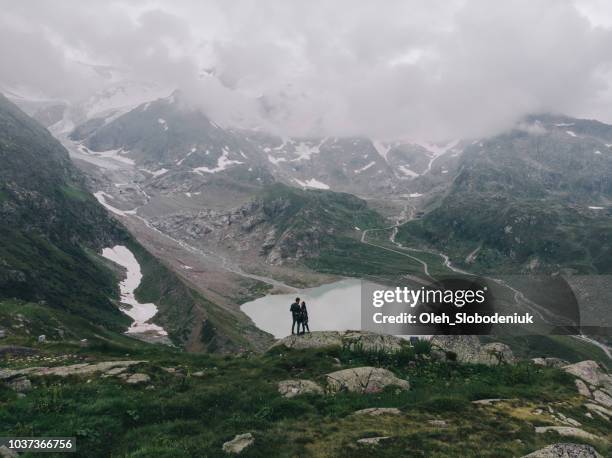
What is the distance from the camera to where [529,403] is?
76.6ft

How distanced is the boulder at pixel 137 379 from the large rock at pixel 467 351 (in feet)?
69.9

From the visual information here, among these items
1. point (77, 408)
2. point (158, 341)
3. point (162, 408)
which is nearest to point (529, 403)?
point (162, 408)

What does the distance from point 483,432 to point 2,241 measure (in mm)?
141017

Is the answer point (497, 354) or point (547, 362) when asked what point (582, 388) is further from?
point (547, 362)

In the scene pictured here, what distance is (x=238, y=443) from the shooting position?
16438mm

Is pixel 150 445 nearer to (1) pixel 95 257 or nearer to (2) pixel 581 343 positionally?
(1) pixel 95 257

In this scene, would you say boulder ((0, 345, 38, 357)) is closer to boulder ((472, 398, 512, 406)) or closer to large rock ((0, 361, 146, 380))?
large rock ((0, 361, 146, 380))

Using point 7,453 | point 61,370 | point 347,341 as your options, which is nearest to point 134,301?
point 61,370

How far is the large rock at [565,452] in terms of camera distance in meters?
15.1

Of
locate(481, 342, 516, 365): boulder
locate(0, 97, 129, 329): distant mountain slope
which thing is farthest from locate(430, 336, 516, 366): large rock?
A: locate(0, 97, 129, 329): distant mountain slope

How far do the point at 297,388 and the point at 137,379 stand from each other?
999cm

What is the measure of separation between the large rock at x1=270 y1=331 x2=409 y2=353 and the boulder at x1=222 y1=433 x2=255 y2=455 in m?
14.9

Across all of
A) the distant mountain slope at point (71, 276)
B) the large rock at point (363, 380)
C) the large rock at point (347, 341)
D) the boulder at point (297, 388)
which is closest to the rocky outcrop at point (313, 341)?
the large rock at point (347, 341)

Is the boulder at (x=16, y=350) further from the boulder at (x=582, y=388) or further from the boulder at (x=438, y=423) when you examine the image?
the boulder at (x=582, y=388)
